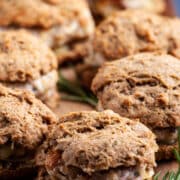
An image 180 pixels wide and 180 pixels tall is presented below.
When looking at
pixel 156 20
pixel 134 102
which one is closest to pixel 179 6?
pixel 156 20

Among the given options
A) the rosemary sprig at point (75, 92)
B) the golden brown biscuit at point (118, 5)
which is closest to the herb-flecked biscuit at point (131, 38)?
the rosemary sprig at point (75, 92)

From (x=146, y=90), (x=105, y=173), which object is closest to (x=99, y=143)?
(x=105, y=173)

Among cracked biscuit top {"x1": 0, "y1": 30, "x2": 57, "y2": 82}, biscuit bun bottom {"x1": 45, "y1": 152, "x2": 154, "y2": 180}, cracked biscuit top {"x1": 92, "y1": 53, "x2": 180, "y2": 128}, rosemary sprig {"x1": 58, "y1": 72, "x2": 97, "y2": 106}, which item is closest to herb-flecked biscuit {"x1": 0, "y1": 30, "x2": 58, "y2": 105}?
cracked biscuit top {"x1": 0, "y1": 30, "x2": 57, "y2": 82}

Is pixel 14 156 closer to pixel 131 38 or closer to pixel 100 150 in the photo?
pixel 100 150

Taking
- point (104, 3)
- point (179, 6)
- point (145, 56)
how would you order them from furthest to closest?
point (179, 6)
point (104, 3)
point (145, 56)

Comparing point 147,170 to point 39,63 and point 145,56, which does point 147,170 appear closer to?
point 145,56

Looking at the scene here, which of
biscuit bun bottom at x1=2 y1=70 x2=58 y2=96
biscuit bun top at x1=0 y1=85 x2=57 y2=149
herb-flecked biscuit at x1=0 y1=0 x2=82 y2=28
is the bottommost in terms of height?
biscuit bun bottom at x1=2 y1=70 x2=58 y2=96

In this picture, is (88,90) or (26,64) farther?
(88,90)

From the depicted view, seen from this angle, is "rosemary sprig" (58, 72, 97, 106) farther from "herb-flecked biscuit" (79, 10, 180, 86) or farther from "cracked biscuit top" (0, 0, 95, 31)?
"cracked biscuit top" (0, 0, 95, 31)
